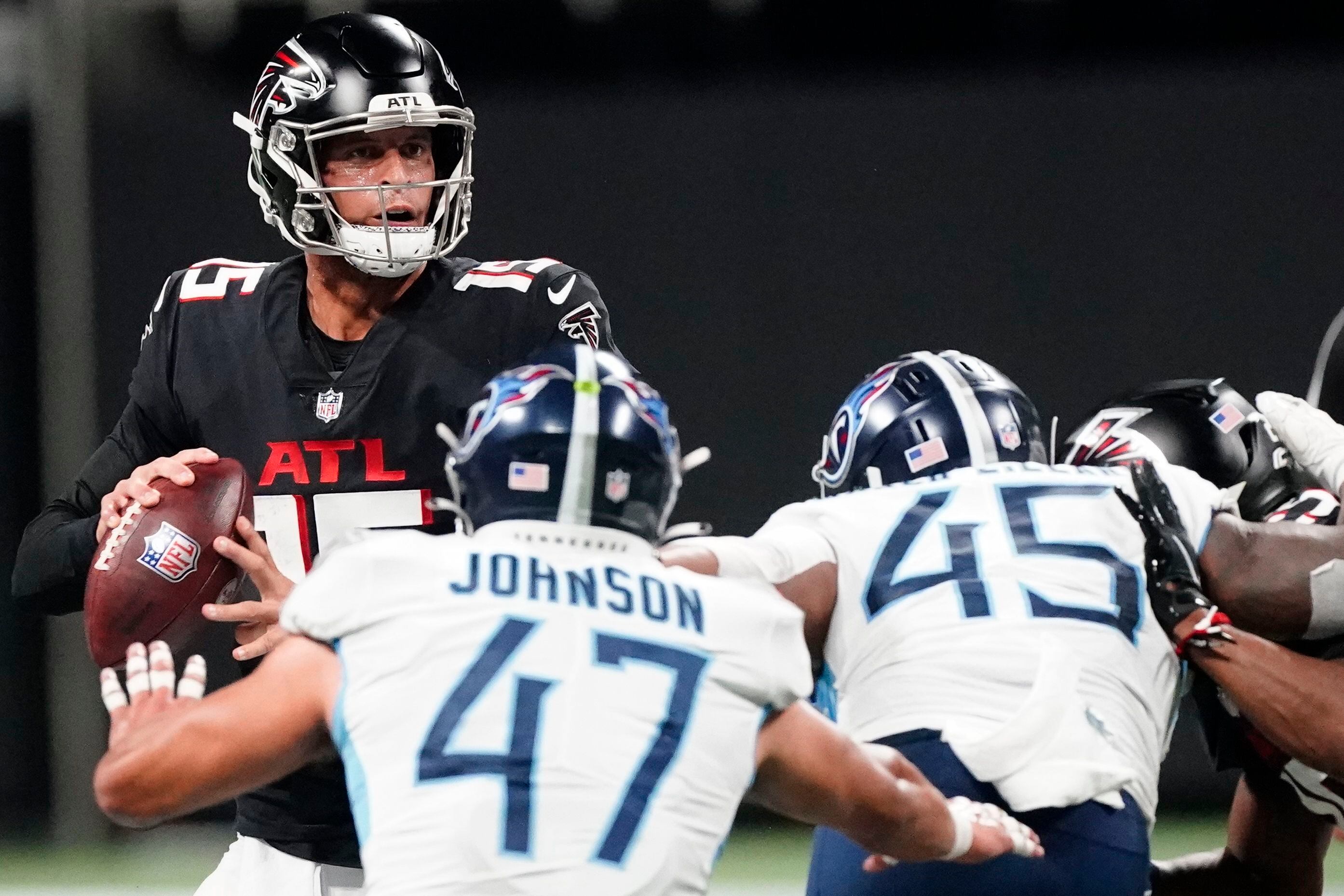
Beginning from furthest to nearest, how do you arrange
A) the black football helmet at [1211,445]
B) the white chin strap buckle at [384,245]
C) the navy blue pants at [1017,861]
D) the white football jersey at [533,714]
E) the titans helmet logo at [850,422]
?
the black football helmet at [1211,445], the titans helmet logo at [850,422], the white chin strap buckle at [384,245], the navy blue pants at [1017,861], the white football jersey at [533,714]

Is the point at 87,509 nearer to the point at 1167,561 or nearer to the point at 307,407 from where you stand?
the point at 307,407

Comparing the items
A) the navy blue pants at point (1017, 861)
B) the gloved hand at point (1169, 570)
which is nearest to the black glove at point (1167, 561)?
the gloved hand at point (1169, 570)

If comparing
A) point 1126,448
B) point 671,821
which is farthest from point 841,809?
point 1126,448

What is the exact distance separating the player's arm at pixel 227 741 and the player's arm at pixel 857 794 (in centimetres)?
55

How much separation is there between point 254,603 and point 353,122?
0.92 meters

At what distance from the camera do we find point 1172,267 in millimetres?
6355

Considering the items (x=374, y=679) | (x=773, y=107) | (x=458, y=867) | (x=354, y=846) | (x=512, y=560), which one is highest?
(x=773, y=107)

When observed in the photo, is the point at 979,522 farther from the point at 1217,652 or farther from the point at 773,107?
the point at 773,107

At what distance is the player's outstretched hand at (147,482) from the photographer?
277cm

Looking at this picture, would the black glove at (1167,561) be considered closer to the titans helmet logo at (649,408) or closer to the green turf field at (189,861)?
the titans helmet logo at (649,408)

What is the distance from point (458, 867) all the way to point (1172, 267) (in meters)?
5.09

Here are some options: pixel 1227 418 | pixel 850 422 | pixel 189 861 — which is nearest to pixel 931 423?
pixel 850 422

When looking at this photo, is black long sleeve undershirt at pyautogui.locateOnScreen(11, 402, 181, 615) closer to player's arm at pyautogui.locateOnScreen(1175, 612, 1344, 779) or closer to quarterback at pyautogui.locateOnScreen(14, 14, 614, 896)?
quarterback at pyautogui.locateOnScreen(14, 14, 614, 896)

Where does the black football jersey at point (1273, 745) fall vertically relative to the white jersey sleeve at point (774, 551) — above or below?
below
